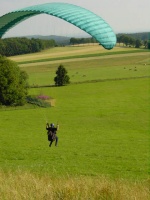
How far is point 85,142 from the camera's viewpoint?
85.7 ft

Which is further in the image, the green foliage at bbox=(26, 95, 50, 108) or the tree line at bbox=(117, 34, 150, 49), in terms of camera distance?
the tree line at bbox=(117, 34, 150, 49)

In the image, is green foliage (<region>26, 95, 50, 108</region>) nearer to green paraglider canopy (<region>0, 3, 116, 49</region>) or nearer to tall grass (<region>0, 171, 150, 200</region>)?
green paraglider canopy (<region>0, 3, 116, 49</region>)

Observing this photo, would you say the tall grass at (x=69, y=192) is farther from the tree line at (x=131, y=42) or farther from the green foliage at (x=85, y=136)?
the tree line at (x=131, y=42)

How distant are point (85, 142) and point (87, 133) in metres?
3.53

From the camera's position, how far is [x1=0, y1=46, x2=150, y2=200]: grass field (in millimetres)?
7539

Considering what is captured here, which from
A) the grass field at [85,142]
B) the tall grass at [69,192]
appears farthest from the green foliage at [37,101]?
the tall grass at [69,192]

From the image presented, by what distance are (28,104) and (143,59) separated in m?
56.2

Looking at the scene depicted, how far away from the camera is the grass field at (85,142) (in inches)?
297

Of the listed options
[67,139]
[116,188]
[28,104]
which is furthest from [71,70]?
[116,188]

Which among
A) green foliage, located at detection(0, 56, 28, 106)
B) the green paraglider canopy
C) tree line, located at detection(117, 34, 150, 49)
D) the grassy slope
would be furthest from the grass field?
tree line, located at detection(117, 34, 150, 49)

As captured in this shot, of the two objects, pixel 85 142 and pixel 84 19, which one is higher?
pixel 84 19

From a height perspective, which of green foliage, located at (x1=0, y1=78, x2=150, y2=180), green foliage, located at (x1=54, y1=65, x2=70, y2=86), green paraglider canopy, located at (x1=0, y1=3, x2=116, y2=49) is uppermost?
green paraglider canopy, located at (x1=0, y1=3, x2=116, y2=49)

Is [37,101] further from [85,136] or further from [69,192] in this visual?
[69,192]

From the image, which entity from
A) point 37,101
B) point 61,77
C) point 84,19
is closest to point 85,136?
point 37,101
